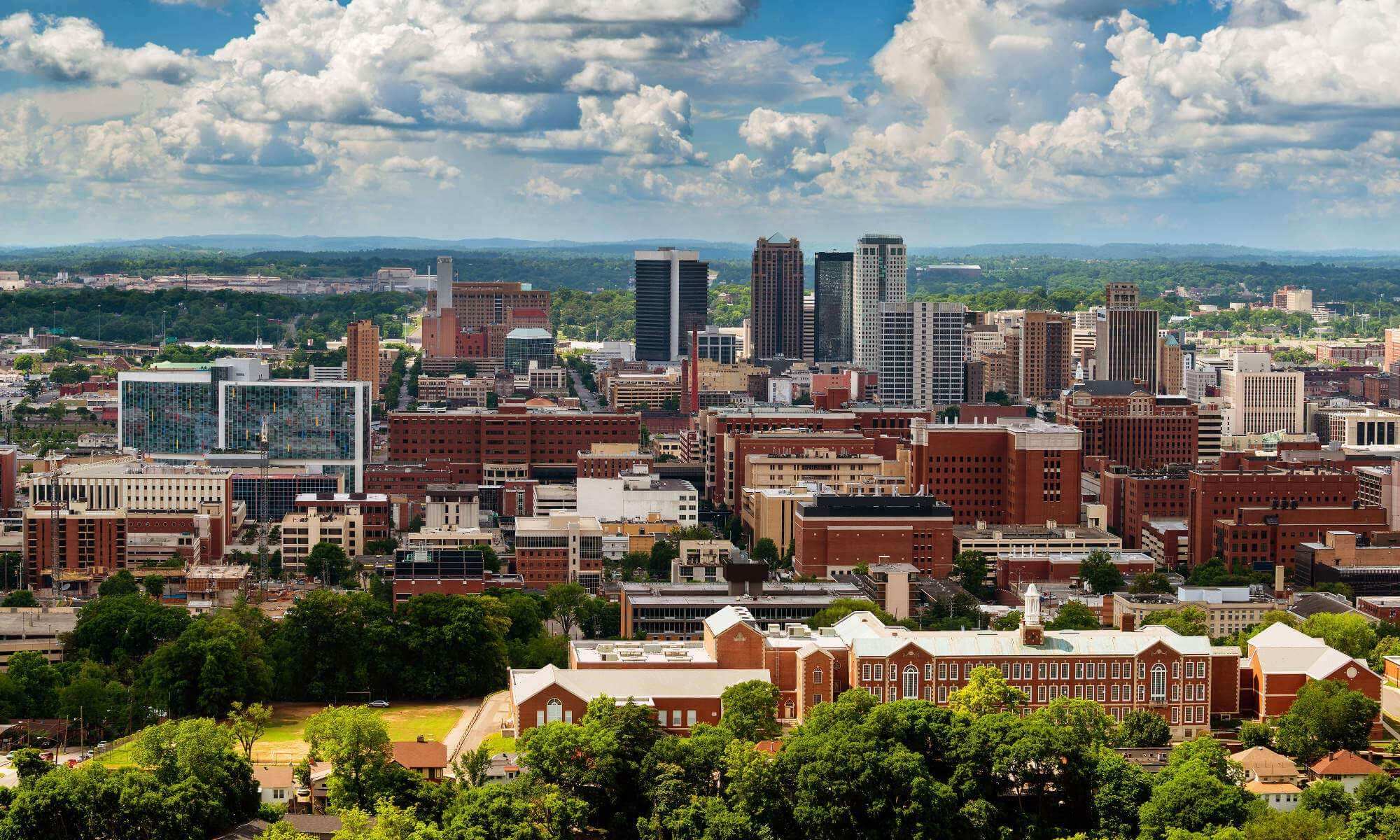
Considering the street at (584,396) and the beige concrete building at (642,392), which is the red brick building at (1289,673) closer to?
the street at (584,396)

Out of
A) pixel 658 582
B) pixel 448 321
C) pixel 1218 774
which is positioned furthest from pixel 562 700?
pixel 448 321

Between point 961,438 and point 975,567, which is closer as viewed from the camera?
point 975,567

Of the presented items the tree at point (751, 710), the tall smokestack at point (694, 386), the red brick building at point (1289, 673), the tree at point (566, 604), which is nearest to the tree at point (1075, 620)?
the red brick building at point (1289, 673)

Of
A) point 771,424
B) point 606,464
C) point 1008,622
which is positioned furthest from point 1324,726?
point 771,424

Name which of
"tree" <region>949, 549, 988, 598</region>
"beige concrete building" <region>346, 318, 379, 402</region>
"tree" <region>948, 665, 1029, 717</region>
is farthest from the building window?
"beige concrete building" <region>346, 318, 379, 402</region>

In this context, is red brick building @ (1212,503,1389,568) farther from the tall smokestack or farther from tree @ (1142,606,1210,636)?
the tall smokestack

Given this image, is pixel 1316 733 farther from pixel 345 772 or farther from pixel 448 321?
pixel 448 321

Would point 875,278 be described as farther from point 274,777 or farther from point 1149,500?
point 274,777
